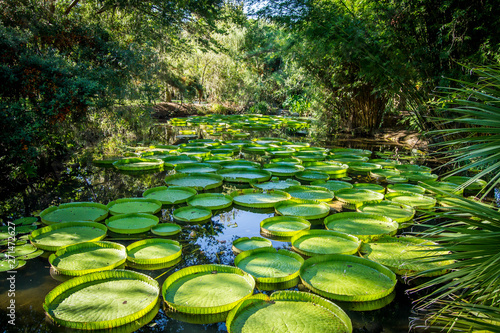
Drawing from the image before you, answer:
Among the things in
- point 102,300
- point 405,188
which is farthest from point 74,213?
point 405,188

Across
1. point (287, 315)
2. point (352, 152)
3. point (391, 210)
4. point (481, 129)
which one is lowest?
point (287, 315)

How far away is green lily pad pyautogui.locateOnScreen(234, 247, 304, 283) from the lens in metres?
2.36

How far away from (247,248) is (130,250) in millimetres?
1001

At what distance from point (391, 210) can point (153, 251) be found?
2655mm

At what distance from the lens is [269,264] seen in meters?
2.54

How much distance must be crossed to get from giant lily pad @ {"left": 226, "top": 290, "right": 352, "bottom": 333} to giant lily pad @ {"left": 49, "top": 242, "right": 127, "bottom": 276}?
114 cm

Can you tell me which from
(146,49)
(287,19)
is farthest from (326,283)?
(146,49)

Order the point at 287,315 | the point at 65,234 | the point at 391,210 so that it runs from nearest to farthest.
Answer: the point at 287,315
the point at 65,234
the point at 391,210

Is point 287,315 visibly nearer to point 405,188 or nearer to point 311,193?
point 311,193

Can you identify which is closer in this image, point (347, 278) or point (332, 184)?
point (347, 278)

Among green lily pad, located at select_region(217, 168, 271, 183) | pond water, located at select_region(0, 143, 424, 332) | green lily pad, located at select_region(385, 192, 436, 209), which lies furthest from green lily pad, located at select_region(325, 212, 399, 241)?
green lily pad, located at select_region(217, 168, 271, 183)

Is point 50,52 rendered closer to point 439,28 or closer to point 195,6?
point 195,6

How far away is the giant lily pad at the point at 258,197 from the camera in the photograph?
3.87m

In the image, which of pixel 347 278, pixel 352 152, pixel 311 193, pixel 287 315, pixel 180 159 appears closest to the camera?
pixel 287 315
